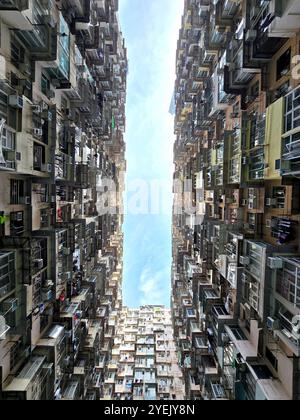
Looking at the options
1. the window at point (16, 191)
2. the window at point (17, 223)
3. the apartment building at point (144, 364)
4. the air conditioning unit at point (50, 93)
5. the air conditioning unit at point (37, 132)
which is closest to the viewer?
the window at point (17, 223)

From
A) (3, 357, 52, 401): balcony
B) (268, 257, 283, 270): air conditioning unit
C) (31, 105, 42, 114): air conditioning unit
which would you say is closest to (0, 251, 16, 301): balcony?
(3, 357, 52, 401): balcony

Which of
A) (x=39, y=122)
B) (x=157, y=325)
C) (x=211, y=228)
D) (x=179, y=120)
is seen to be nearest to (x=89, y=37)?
(x=39, y=122)

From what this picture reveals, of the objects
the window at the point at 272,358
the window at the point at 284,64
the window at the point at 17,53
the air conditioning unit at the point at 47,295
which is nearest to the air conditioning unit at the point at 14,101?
the window at the point at 17,53

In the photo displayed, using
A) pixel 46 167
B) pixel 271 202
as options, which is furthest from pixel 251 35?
pixel 46 167

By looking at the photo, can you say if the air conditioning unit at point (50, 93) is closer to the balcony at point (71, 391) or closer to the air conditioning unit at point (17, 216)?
A: the air conditioning unit at point (17, 216)

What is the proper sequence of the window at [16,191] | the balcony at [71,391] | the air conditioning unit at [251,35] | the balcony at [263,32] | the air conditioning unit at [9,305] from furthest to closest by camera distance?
the balcony at [71,391], the air conditioning unit at [251,35], the window at [16,191], the balcony at [263,32], the air conditioning unit at [9,305]

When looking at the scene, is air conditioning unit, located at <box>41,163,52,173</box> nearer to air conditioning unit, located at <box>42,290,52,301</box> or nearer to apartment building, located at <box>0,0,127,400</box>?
apartment building, located at <box>0,0,127,400</box>
